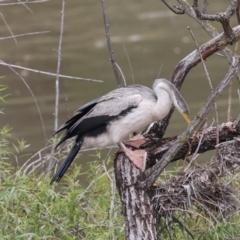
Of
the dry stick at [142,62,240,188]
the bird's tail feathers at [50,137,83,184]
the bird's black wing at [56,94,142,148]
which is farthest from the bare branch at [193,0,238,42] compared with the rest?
the bird's tail feathers at [50,137,83,184]

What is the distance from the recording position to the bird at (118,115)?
3.22 metres

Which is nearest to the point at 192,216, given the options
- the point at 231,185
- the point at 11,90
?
the point at 231,185

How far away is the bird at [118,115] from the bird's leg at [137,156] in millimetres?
47

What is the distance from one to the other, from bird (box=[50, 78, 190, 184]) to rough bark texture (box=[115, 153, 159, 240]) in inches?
9.6

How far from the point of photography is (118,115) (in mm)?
3291

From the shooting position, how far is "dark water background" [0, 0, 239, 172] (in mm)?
7293

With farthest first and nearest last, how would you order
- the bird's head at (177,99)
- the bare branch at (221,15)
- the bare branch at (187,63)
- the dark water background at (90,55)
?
1. the dark water background at (90,55)
2. the bare branch at (187,63)
3. the bird's head at (177,99)
4. the bare branch at (221,15)

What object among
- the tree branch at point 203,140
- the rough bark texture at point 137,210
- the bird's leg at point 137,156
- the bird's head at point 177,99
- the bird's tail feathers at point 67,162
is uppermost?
the bird's head at point 177,99

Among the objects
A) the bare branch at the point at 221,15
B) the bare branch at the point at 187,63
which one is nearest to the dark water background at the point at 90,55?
the bare branch at the point at 187,63

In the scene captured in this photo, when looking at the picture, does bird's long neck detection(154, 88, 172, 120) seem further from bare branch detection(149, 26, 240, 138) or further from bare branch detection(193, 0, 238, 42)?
bare branch detection(193, 0, 238, 42)

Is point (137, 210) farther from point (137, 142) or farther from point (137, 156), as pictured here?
point (137, 142)

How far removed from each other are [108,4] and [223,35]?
8804 mm

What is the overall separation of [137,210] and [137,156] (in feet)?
0.96

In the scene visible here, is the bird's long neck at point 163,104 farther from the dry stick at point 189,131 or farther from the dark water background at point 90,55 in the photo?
the dark water background at point 90,55
